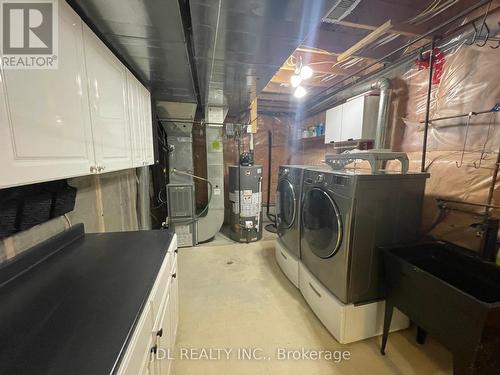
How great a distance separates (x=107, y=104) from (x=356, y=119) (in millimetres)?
2465

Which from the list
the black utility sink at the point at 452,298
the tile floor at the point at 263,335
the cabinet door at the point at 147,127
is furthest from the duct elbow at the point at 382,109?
the cabinet door at the point at 147,127

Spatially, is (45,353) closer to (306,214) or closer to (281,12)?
(281,12)

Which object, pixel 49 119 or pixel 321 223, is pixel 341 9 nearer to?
pixel 321 223

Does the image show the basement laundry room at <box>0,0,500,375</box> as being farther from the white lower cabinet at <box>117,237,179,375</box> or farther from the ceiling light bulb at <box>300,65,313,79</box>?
the ceiling light bulb at <box>300,65,313,79</box>

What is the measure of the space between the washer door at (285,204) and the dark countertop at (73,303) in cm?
137

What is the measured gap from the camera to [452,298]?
1.01 metres

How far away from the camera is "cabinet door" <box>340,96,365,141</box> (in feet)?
7.95

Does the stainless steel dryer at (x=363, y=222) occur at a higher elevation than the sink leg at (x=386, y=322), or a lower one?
higher

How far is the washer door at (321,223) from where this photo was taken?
5.08 ft

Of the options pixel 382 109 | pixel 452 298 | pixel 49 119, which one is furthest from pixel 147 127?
pixel 452 298

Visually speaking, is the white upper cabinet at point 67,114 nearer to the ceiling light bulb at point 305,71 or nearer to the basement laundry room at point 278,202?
the basement laundry room at point 278,202

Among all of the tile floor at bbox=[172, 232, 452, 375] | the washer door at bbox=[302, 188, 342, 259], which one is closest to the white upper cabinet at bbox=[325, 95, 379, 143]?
the washer door at bbox=[302, 188, 342, 259]

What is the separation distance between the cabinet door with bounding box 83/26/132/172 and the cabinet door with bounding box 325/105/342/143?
2446 mm
